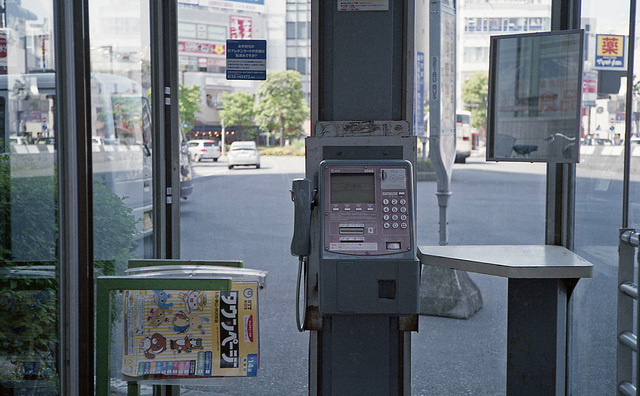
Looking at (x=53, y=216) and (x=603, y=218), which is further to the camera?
(x=603, y=218)

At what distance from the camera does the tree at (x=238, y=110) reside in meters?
3.86

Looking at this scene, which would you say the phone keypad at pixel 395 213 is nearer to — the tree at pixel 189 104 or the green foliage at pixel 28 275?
the green foliage at pixel 28 275

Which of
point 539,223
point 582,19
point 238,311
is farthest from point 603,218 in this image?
point 539,223

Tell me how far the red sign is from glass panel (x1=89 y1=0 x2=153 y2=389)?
50 centimetres

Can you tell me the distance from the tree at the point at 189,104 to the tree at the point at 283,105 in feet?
1.27

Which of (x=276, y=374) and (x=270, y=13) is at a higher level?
(x=270, y=13)

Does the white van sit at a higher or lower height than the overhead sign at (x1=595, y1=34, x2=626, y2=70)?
lower

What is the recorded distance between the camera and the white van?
415 inches

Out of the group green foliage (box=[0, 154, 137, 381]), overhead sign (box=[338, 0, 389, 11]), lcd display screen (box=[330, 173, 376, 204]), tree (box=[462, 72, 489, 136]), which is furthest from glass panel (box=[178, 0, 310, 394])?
tree (box=[462, 72, 489, 136])

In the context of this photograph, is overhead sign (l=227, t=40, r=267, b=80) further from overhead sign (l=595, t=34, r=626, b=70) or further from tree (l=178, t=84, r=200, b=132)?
overhead sign (l=595, t=34, r=626, b=70)

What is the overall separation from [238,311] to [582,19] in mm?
1928

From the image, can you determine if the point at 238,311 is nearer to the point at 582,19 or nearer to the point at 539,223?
the point at 582,19

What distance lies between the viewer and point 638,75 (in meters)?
2.64

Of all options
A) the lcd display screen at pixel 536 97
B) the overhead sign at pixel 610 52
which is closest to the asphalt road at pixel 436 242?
the lcd display screen at pixel 536 97
